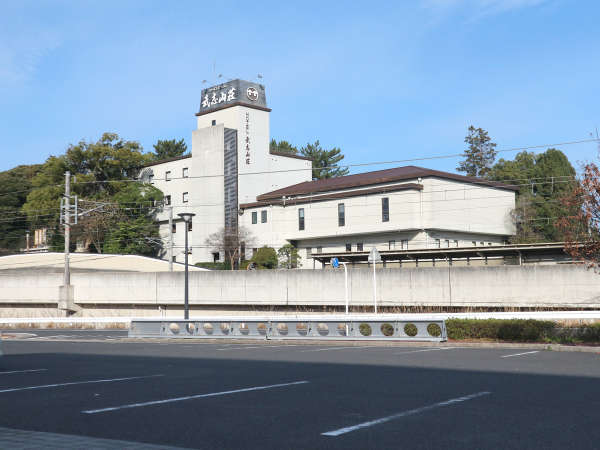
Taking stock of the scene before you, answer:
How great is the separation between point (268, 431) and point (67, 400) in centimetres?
361

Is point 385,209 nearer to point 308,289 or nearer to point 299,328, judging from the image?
point 308,289

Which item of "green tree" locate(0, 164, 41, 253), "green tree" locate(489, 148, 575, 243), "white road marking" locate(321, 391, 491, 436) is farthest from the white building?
"white road marking" locate(321, 391, 491, 436)

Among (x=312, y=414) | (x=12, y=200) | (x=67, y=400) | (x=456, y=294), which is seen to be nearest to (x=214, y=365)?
(x=67, y=400)

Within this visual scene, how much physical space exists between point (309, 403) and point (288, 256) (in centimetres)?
5037

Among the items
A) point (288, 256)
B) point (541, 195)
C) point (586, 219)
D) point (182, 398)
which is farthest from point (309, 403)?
point (541, 195)

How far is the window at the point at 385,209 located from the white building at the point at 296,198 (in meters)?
0.05

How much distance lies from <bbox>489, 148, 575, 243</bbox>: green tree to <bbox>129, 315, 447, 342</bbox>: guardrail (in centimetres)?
3750

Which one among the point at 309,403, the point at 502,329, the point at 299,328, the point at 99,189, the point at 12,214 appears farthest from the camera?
the point at 12,214

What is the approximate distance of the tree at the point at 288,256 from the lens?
5828 cm

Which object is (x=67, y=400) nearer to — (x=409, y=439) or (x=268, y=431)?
(x=268, y=431)

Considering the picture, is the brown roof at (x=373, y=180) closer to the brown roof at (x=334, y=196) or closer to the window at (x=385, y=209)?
the brown roof at (x=334, y=196)

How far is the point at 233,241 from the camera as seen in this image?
6159cm

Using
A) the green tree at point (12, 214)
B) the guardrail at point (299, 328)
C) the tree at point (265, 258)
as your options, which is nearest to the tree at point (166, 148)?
the green tree at point (12, 214)

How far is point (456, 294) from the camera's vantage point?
97.8 feet
